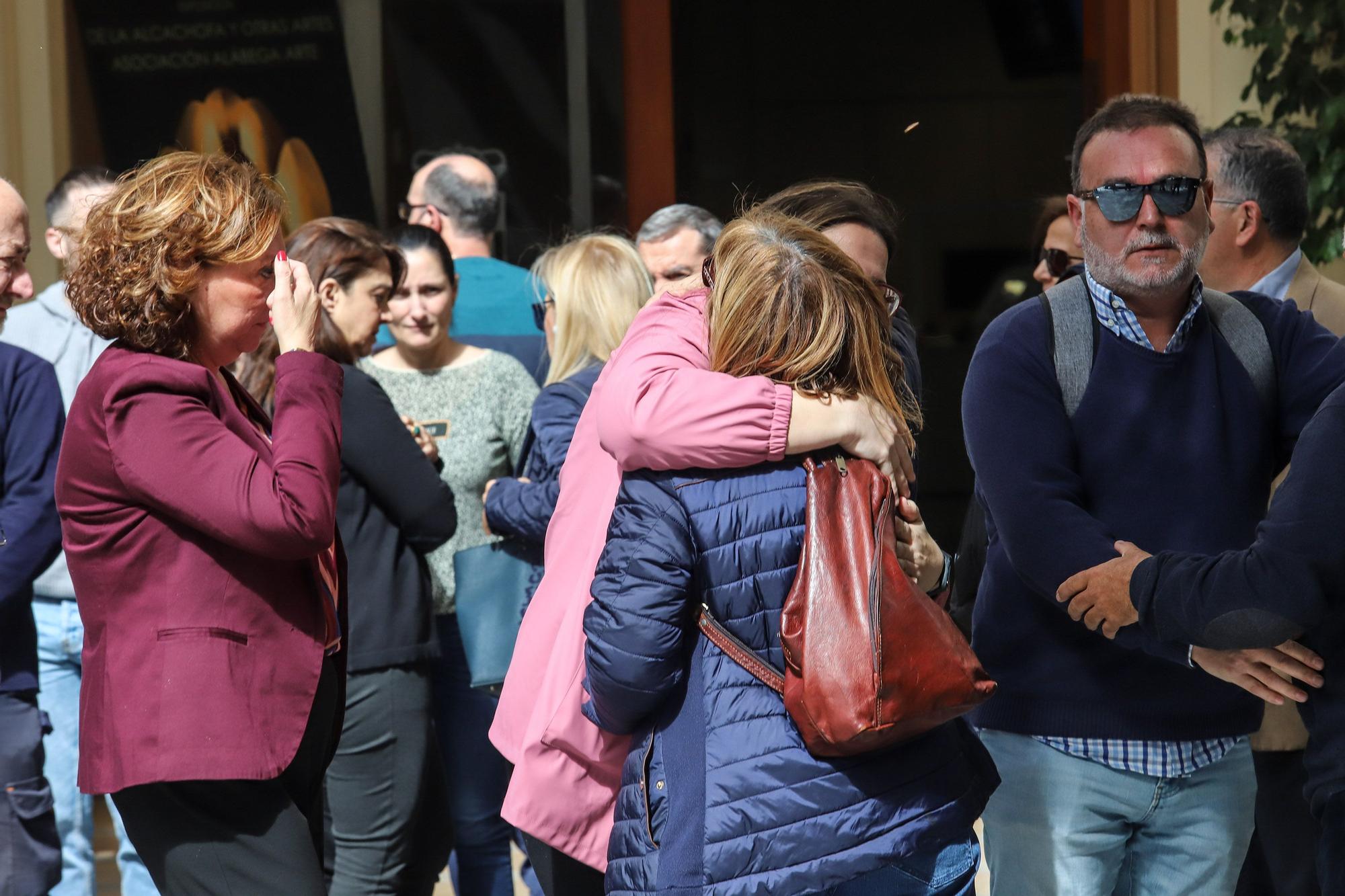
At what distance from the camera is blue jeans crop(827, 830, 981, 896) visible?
2.15m

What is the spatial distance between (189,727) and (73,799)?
81.6 inches

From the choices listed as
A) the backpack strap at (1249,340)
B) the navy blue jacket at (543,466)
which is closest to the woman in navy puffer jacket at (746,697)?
the backpack strap at (1249,340)

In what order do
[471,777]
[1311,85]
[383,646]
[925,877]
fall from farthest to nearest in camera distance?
1. [1311,85]
2. [471,777]
3. [383,646]
4. [925,877]

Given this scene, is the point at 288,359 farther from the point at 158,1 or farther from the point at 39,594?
the point at 158,1

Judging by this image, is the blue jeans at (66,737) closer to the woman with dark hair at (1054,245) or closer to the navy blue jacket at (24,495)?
the navy blue jacket at (24,495)

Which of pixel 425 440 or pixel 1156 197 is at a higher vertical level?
pixel 1156 197

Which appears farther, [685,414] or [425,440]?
[425,440]

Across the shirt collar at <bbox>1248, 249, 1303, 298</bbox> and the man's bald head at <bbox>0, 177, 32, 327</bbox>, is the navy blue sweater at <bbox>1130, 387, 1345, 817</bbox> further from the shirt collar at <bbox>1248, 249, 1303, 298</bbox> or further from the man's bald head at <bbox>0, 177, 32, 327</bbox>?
the man's bald head at <bbox>0, 177, 32, 327</bbox>

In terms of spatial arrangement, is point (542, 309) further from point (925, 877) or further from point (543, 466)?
point (925, 877)

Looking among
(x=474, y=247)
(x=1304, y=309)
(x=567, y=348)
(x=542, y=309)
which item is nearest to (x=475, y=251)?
(x=474, y=247)

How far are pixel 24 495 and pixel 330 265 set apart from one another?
845 millimetres

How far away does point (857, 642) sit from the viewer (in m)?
2.05

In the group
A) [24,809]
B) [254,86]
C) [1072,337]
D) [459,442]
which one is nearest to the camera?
[1072,337]

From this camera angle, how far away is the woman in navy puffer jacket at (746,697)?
2.08m
